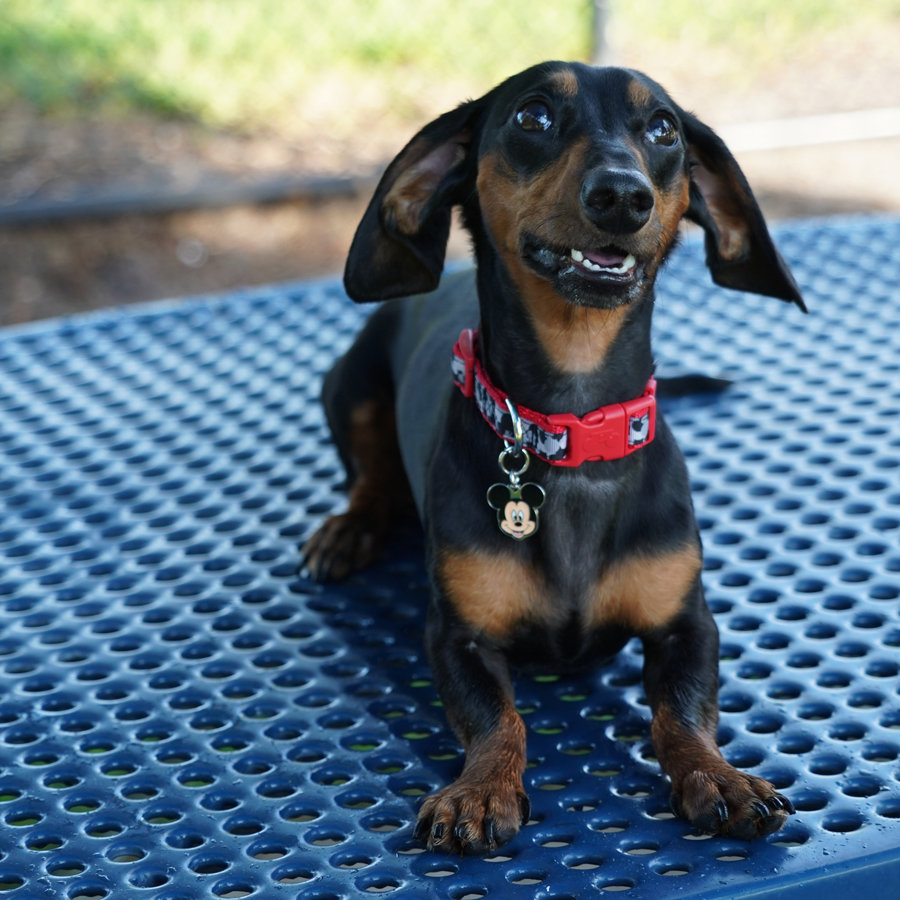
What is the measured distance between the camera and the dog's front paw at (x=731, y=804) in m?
1.66

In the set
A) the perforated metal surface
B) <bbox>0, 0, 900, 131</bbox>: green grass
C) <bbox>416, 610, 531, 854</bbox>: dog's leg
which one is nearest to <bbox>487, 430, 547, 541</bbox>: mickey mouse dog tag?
<bbox>416, 610, 531, 854</bbox>: dog's leg

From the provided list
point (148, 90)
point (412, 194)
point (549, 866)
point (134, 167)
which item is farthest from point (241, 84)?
point (549, 866)

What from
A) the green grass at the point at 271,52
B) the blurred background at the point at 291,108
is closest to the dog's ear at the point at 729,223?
the blurred background at the point at 291,108

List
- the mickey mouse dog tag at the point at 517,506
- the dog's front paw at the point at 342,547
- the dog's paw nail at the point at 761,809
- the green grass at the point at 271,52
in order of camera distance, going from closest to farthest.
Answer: the dog's paw nail at the point at 761,809 < the mickey mouse dog tag at the point at 517,506 < the dog's front paw at the point at 342,547 < the green grass at the point at 271,52

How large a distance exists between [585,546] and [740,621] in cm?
35

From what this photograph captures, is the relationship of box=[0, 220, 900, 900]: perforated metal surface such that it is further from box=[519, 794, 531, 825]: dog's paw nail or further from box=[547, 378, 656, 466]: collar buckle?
box=[547, 378, 656, 466]: collar buckle

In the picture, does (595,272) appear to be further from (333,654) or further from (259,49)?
(259,49)

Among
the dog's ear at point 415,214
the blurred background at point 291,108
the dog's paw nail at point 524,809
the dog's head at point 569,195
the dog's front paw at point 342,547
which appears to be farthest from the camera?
the blurred background at point 291,108

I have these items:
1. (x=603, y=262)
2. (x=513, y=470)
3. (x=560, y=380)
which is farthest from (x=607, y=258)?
(x=513, y=470)

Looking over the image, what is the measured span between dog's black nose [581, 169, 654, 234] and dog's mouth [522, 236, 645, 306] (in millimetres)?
61

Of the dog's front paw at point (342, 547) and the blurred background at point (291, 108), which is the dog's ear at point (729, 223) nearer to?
the dog's front paw at point (342, 547)

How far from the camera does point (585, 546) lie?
2.11m

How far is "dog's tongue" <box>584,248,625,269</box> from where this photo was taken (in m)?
1.99

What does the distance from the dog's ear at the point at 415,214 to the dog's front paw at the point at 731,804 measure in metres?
0.99
